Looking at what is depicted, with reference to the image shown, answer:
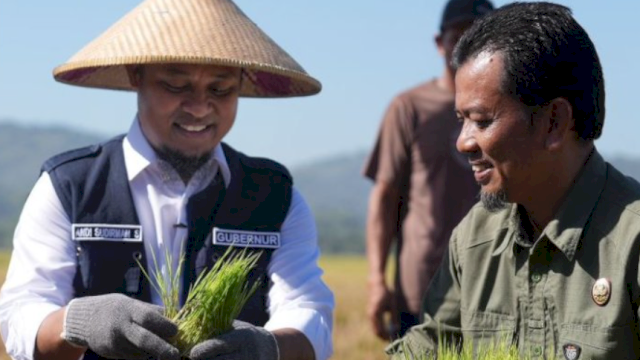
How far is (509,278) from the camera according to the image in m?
4.48

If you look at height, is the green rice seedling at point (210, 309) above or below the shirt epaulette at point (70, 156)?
below

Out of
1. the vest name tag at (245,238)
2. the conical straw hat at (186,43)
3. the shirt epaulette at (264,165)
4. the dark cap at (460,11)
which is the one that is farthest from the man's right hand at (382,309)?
the vest name tag at (245,238)

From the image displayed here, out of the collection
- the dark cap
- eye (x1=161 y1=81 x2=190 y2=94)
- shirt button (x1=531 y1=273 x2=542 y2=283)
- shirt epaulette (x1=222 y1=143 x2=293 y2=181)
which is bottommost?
shirt button (x1=531 y1=273 x2=542 y2=283)

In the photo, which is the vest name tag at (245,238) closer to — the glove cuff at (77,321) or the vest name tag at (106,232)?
the vest name tag at (106,232)

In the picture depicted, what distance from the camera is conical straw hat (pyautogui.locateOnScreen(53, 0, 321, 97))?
531 cm

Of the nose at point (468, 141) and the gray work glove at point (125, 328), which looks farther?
the gray work glove at point (125, 328)

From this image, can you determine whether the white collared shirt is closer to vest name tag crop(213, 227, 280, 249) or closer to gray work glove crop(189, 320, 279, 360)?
vest name tag crop(213, 227, 280, 249)

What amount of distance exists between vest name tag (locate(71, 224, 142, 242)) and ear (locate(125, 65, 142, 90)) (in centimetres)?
64

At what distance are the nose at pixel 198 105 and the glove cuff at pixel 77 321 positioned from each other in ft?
2.89

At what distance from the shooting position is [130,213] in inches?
210

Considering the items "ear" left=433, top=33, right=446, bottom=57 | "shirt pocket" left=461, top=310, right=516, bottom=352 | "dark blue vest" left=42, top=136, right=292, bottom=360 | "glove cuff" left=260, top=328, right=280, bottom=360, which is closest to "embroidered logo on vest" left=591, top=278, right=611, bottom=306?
"shirt pocket" left=461, top=310, right=516, bottom=352

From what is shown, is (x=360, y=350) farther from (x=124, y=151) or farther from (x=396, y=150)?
(x=124, y=151)

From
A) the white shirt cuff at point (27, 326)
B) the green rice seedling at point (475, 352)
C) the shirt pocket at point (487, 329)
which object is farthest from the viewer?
the white shirt cuff at point (27, 326)

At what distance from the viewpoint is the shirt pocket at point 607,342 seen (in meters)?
4.15
